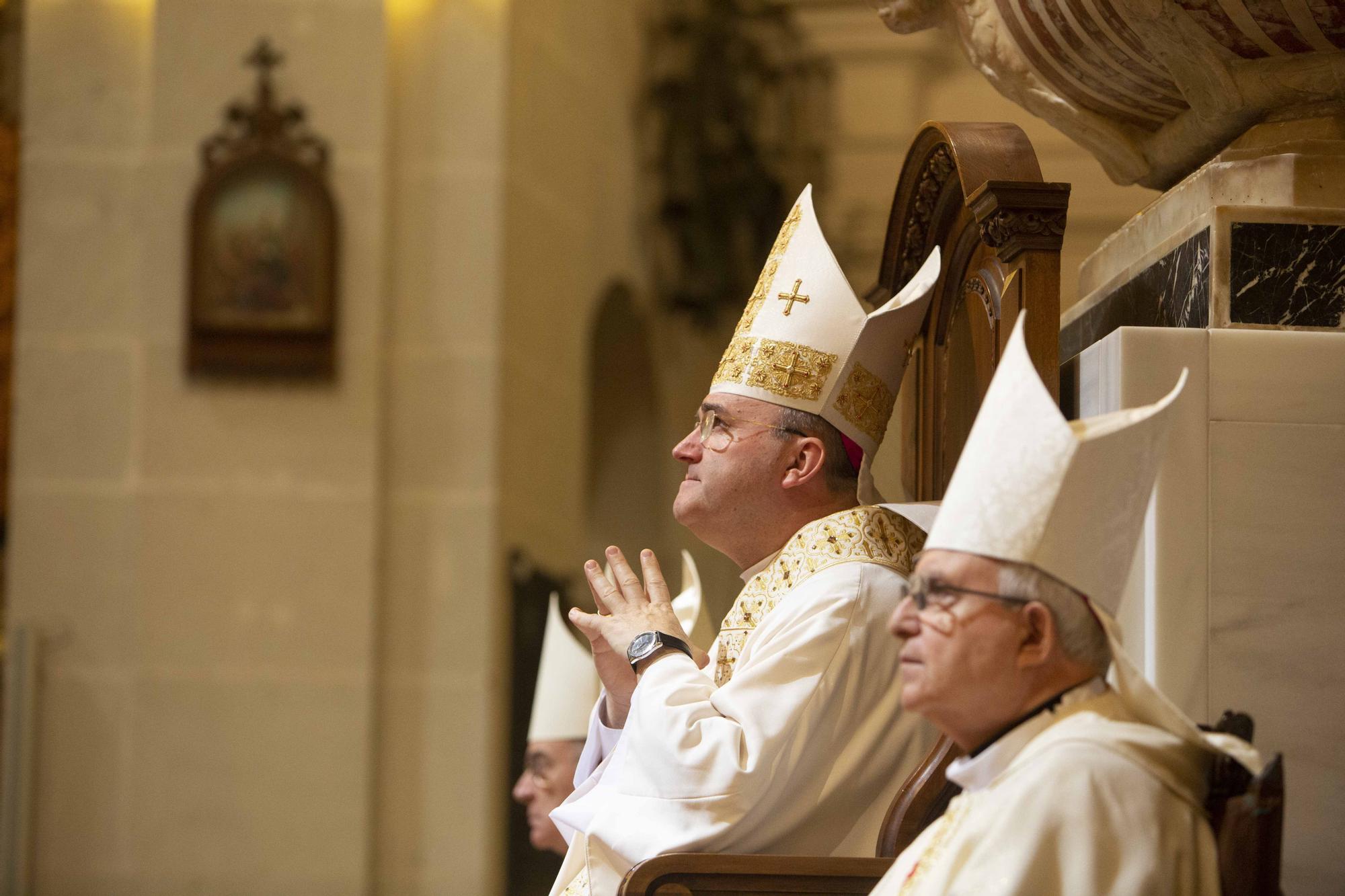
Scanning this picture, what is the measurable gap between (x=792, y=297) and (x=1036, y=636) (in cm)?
134

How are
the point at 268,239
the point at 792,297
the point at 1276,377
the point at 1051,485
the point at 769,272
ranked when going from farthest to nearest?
1. the point at 268,239
2. the point at 769,272
3. the point at 792,297
4. the point at 1276,377
5. the point at 1051,485

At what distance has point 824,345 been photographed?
3211mm

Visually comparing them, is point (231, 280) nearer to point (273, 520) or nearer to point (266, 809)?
point (273, 520)

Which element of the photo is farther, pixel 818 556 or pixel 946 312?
pixel 946 312

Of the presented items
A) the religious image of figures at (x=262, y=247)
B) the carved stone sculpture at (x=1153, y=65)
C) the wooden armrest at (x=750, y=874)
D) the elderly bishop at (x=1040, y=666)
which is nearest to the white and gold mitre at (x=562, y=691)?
the carved stone sculpture at (x=1153, y=65)

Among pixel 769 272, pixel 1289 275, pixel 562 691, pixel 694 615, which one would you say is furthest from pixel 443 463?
pixel 1289 275

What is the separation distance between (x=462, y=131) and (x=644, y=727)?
512cm

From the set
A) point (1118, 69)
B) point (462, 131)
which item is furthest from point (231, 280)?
point (1118, 69)

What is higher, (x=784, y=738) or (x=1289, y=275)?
(x=1289, y=275)

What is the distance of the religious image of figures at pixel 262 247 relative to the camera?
280 inches

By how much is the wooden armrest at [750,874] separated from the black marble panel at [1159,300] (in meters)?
1.11

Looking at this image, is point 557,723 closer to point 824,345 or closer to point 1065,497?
point 824,345

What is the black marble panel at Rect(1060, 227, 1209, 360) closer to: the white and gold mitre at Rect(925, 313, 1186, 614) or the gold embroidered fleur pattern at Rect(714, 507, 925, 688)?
the gold embroidered fleur pattern at Rect(714, 507, 925, 688)

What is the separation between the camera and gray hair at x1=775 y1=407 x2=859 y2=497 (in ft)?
10.5
